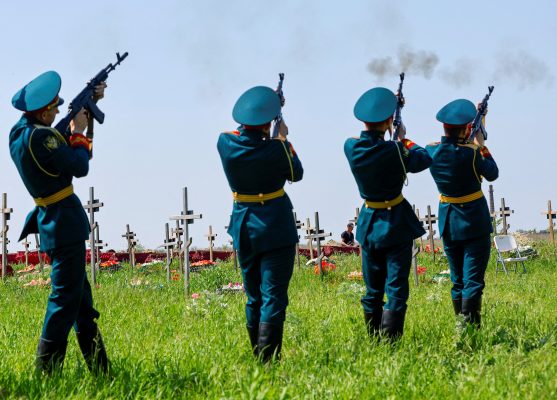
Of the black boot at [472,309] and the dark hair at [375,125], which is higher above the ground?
the dark hair at [375,125]

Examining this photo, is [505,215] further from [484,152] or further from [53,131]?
[53,131]

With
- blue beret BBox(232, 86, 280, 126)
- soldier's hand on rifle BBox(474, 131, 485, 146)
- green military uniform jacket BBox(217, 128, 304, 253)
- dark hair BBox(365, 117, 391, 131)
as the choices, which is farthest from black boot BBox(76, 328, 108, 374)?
soldier's hand on rifle BBox(474, 131, 485, 146)

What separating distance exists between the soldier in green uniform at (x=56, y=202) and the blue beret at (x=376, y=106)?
2.44 meters

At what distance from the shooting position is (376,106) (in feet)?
22.0

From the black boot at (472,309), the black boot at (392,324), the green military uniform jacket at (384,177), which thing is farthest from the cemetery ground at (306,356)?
the green military uniform jacket at (384,177)

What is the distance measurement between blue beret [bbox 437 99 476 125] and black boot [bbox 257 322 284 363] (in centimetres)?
299

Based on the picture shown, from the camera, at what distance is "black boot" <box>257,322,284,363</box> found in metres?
5.82

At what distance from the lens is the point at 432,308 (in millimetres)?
8930

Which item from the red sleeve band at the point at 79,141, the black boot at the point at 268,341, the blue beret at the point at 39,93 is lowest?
the black boot at the point at 268,341

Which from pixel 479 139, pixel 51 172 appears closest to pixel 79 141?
pixel 51 172

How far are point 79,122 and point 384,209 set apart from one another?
2789 millimetres

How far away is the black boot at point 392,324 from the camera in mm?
6520

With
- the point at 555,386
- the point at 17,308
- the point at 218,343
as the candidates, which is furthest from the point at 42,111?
the point at 17,308

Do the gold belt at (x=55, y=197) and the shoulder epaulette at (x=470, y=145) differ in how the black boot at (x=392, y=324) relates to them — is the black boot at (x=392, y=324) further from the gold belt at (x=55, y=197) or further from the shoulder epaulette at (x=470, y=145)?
the gold belt at (x=55, y=197)
